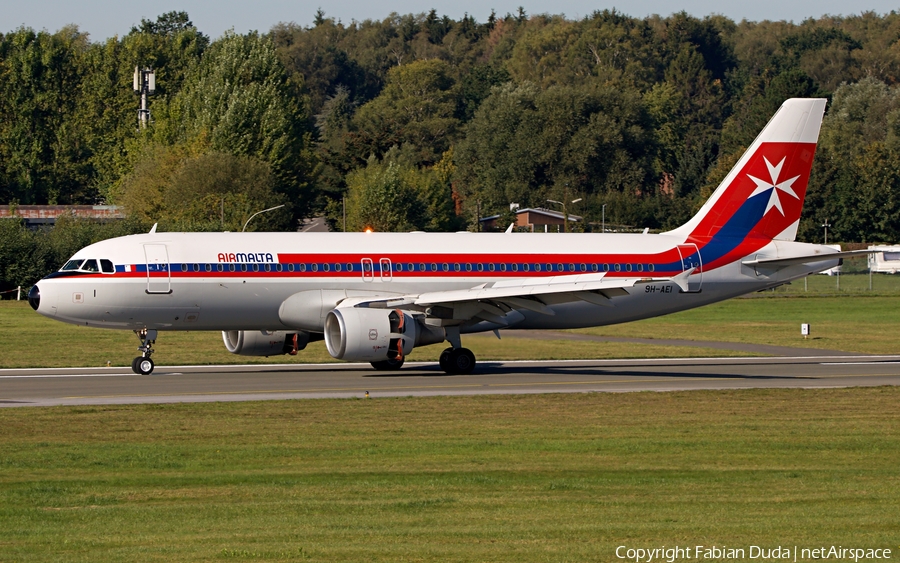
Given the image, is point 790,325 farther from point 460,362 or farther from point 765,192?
point 460,362

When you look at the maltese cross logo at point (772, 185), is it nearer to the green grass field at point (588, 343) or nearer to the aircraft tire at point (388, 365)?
the green grass field at point (588, 343)

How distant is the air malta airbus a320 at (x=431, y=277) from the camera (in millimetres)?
38000

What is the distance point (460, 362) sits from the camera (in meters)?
39.9

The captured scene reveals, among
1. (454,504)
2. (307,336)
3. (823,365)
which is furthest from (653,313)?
(454,504)

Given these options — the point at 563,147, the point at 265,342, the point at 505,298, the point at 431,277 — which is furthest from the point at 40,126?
the point at 505,298

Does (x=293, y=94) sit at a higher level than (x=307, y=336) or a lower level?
higher

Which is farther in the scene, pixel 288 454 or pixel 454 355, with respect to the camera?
pixel 454 355

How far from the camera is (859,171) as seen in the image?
156750mm

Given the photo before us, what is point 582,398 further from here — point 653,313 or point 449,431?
point 653,313

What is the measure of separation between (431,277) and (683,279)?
27.9ft

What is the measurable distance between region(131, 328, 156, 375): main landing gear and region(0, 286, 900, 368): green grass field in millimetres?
4845

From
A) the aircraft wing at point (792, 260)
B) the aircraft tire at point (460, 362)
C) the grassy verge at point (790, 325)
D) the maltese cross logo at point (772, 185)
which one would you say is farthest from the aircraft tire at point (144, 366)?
the grassy verge at point (790, 325)

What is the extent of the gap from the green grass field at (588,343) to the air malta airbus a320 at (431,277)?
301 centimetres

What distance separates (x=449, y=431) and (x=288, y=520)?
9310 mm
